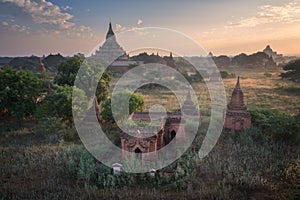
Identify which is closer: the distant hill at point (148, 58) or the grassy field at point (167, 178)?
the grassy field at point (167, 178)

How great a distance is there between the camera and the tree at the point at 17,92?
18.1m

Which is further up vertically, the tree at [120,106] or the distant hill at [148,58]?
the distant hill at [148,58]

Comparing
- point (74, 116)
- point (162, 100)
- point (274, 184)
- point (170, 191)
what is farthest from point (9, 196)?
point (162, 100)

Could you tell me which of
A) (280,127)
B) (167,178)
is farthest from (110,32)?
(167,178)

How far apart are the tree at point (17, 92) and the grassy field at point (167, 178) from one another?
11.3 ft

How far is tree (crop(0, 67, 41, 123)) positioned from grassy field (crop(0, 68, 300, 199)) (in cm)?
344

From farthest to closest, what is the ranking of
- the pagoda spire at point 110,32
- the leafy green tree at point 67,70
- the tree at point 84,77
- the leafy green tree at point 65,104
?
the pagoda spire at point 110,32, the leafy green tree at point 67,70, the tree at point 84,77, the leafy green tree at point 65,104

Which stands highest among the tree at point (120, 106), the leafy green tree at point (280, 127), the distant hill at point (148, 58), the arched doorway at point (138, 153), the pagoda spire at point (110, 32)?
the pagoda spire at point (110, 32)

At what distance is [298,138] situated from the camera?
45.9ft

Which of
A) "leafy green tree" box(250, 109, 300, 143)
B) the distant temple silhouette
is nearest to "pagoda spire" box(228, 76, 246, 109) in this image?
the distant temple silhouette

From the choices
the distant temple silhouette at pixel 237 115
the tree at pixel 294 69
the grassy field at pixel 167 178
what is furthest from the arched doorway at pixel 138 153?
the tree at pixel 294 69

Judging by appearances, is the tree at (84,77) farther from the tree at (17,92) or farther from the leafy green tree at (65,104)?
the tree at (17,92)

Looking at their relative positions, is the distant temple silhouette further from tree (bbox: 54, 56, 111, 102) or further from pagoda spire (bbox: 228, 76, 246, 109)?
tree (bbox: 54, 56, 111, 102)

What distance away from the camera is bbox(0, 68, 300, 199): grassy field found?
9.95m
